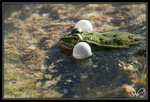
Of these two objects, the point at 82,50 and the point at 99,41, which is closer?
the point at 82,50

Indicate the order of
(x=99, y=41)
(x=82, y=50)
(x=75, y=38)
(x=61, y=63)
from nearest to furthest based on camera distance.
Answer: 1. (x=82, y=50)
2. (x=61, y=63)
3. (x=75, y=38)
4. (x=99, y=41)

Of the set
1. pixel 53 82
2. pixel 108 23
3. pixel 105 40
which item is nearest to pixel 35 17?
pixel 108 23

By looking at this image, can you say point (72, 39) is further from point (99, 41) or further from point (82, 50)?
point (99, 41)

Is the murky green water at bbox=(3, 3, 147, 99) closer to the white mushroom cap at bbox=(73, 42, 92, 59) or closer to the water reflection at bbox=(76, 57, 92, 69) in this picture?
the water reflection at bbox=(76, 57, 92, 69)

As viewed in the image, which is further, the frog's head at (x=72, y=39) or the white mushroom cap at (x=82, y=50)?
the frog's head at (x=72, y=39)

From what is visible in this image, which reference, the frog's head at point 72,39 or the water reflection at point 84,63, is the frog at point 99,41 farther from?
the water reflection at point 84,63

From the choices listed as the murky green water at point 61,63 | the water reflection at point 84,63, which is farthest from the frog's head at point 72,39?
the water reflection at point 84,63

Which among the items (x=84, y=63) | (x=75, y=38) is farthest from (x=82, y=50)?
(x=75, y=38)
